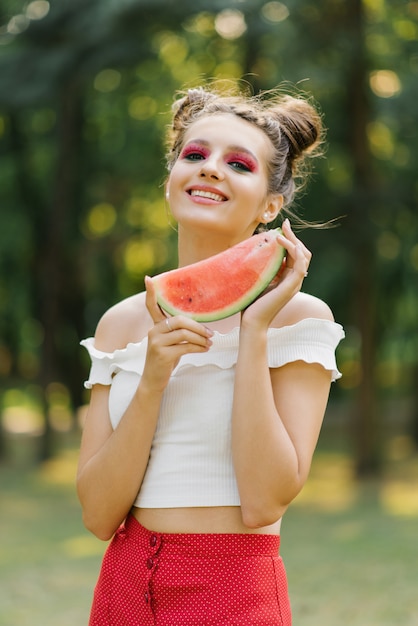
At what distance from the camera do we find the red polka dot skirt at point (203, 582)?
218 cm

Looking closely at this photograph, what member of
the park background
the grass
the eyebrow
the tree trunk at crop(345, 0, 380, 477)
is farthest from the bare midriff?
the tree trunk at crop(345, 0, 380, 477)

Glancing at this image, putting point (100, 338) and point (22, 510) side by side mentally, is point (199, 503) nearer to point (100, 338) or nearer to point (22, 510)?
point (100, 338)

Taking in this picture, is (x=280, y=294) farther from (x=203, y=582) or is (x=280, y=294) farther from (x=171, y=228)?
(x=171, y=228)

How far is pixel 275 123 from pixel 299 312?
2.04ft

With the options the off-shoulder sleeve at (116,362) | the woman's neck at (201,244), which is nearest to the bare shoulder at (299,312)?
the woman's neck at (201,244)

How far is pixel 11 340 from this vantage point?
18.9 m

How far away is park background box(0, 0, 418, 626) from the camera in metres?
9.66

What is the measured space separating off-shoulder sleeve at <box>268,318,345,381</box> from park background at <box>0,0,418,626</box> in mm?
4925

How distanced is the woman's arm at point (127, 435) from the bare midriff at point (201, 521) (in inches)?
3.9

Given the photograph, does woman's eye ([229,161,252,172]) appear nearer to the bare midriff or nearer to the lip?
the lip

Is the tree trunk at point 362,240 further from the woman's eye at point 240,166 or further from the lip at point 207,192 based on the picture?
the lip at point 207,192

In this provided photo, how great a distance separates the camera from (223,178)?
2400mm

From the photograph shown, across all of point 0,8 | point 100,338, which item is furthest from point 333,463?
point 100,338

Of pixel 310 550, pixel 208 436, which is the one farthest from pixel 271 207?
pixel 310 550
